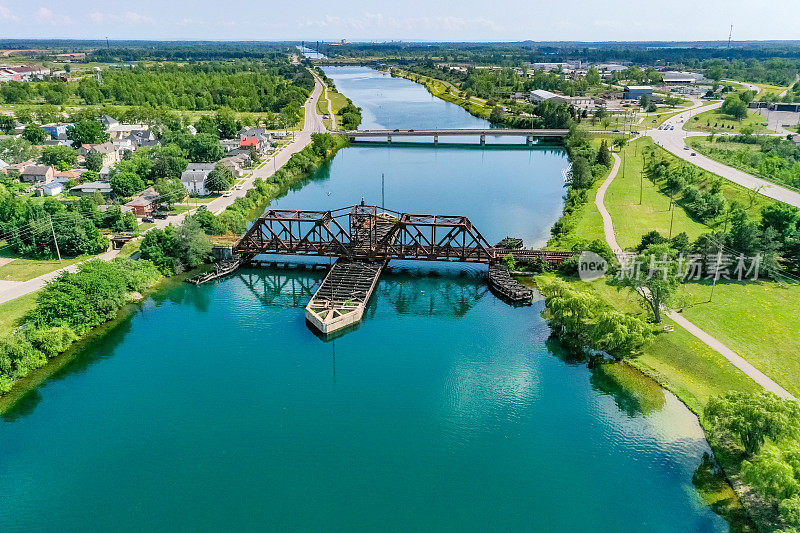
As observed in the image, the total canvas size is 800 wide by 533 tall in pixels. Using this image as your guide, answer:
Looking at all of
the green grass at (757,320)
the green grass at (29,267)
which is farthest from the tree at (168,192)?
the green grass at (757,320)

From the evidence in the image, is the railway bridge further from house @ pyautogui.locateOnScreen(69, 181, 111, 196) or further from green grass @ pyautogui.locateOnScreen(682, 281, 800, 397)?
house @ pyautogui.locateOnScreen(69, 181, 111, 196)

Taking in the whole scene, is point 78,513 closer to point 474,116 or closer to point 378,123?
point 378,123

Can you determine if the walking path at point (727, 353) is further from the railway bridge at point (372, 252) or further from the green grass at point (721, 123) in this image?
the green grass at point (721, 123)

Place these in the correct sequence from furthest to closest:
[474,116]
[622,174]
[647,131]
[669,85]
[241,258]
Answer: [669,85], [474,116], [647,131], [622,174], [241,258]

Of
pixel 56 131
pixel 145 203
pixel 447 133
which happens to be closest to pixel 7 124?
pixel 56 131

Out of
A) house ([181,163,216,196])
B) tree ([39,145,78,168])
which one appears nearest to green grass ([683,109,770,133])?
house ([181,163,216,196])

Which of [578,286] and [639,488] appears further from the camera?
[578,286]

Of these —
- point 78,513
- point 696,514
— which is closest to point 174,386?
point 78,513
